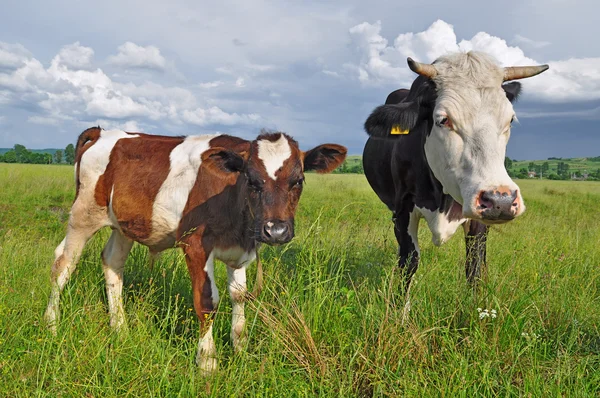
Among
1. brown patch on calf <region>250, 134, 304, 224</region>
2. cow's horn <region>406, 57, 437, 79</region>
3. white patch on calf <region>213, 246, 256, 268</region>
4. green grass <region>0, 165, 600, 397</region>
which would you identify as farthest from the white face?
white patch on calf <region>213, 246, 256, 268</region>

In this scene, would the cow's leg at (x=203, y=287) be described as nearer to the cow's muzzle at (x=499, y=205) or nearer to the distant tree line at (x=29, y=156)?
the cow's muzzle at (x=499, y=205)

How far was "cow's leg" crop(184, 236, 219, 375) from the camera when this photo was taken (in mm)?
4070

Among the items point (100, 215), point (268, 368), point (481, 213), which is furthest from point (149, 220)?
point (481, 213)

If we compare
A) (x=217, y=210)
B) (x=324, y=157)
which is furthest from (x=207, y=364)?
(x=324, y=157)

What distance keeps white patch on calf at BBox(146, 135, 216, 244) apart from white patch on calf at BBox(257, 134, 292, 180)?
0.79 m

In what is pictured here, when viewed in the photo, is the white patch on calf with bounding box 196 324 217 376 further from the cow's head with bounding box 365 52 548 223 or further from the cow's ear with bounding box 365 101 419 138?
the cow's ear with bounding box 365 101 419 138

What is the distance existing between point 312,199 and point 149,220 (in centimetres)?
1397

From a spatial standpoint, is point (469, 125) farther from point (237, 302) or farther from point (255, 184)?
point (237, 302)

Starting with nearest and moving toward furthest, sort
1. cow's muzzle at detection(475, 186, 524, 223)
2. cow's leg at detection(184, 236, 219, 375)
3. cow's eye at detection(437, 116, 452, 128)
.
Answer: cow's muzzle at detection(475, 186, 524, 223) → cow's eye at detection(437, 116, 452, 128) → cow's leg at detection(184, 236, 219, 375)

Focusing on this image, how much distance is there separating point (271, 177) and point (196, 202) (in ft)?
2.96

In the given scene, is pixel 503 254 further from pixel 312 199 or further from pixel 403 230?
pixel 312 199

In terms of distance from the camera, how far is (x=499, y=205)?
325cm

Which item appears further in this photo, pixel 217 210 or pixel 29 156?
pixel 29 156

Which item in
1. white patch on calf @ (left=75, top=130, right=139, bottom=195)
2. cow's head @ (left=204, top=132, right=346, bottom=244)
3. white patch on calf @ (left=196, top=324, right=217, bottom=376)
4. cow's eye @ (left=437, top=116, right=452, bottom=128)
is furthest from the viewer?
white patch on calf @ (left=75, top=130, right=139, bottom=195)
